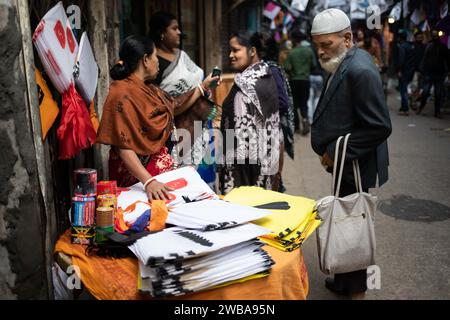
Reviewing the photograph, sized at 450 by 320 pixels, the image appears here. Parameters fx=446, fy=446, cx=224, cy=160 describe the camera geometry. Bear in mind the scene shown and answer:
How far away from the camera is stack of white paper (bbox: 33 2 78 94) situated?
85.4 inches

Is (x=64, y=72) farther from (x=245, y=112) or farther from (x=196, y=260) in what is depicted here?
(x=245, y=112)

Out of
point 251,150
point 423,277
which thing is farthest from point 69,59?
point 423,277

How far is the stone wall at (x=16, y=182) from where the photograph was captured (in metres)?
1.83

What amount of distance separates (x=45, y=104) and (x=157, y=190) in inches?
28.0

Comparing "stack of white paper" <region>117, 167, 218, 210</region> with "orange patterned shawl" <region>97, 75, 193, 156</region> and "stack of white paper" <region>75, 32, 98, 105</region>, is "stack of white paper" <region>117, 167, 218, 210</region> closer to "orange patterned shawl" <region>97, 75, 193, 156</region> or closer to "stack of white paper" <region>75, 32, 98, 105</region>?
"orange patterned shawl" <region>97, 75, 193, 156</region>

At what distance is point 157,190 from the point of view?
7.43 feet

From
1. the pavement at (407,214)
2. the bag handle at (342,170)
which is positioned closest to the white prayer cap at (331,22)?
the bag handle at (342,170)

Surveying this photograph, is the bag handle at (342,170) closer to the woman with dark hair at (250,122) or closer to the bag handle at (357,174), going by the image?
the bag handle at (357,174)

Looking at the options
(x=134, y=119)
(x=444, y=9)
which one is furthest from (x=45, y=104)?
(x=444, y=9)

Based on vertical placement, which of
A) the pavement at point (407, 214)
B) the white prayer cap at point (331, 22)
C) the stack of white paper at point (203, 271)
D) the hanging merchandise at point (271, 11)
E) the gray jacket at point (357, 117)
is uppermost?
the hanging merchandise at point (271, 11)

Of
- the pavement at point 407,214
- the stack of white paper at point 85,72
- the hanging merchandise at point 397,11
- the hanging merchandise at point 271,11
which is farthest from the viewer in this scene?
the hanging merchandise at point 397,11

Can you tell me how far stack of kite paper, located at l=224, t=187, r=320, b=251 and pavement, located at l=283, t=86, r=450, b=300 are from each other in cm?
117

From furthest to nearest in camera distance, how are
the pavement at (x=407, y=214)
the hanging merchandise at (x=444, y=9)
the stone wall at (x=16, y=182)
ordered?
the hanging merchandise at (x=444, y=9) < the pavement at (x=407, y=214) < the stone wall at (x=16, y=182)

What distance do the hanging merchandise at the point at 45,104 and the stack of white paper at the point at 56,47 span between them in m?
0.07
